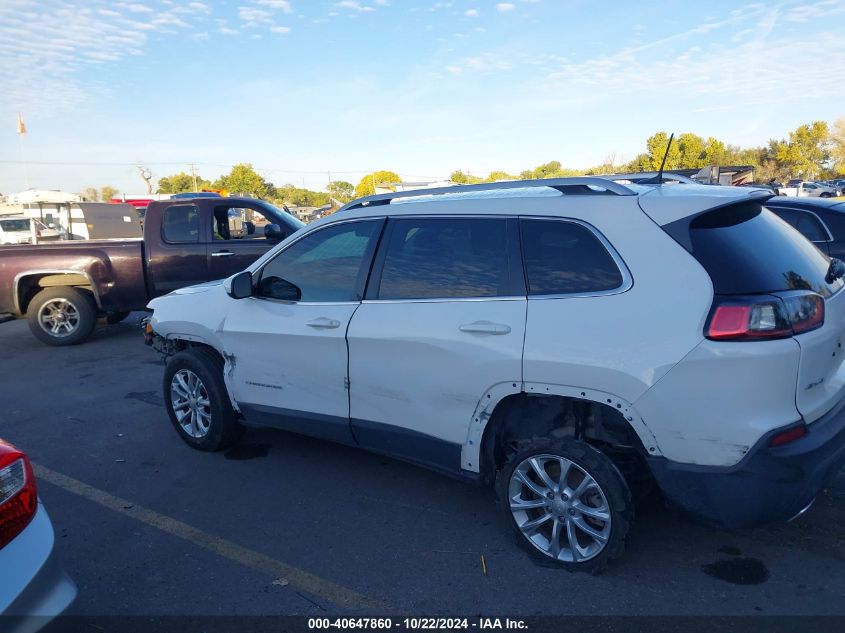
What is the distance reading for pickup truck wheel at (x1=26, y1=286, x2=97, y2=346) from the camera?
8.55 m

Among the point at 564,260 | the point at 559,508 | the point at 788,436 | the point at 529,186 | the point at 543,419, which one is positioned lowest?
the point at 559,508

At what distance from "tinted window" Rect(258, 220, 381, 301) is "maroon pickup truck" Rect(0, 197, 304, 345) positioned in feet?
14.7

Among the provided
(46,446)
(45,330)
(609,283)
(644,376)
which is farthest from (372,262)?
(45,330)

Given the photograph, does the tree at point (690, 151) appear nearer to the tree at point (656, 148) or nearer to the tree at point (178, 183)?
the tree at point (656, 148)

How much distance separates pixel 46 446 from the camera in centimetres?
507

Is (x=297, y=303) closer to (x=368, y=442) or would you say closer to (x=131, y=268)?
(x=368, y=442)

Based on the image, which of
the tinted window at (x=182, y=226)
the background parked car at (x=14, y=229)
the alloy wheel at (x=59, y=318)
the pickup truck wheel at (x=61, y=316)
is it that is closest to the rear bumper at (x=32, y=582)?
the tinted window at (x=182, y=226)

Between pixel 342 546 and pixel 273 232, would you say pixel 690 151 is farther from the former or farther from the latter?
pixel 342 546

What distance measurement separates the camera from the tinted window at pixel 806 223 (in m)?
6.91

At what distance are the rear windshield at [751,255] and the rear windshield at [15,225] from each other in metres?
28.0

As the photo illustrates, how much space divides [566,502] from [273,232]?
6399mm

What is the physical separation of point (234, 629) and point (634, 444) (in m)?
1.99

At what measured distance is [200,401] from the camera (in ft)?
15.5

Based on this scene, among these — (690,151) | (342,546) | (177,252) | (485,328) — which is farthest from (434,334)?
(690,151)
